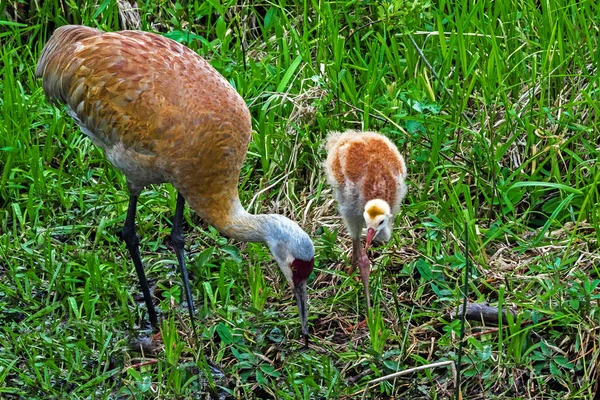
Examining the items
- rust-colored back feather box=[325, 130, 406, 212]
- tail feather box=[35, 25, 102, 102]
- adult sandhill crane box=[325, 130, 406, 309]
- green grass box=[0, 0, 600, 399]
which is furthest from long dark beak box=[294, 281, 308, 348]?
tail feather box=[35, 25, 102, 102]

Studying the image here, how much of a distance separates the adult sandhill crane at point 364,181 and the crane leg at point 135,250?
1040mm

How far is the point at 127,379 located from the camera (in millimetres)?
4965

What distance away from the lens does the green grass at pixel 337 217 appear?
4.86m

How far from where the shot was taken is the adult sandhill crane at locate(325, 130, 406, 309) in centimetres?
509

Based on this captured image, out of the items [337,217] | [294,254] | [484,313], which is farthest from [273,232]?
[484,313]

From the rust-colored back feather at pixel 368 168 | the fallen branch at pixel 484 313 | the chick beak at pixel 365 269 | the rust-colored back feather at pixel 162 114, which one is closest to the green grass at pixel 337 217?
the fallen branch at pixel 484 313

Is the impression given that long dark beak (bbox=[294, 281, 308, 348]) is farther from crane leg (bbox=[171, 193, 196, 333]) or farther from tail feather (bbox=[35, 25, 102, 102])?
tail feather (bbox=[35, 25, 102, 102])

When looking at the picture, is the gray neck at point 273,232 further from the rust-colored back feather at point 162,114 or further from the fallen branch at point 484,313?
the fallen branch at point 484,313

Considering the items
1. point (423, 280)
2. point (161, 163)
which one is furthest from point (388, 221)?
point (161, 163)

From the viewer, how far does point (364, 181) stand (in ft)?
16.8

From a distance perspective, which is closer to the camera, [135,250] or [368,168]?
[368,168]

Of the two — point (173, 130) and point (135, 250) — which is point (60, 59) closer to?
point (173, 130)

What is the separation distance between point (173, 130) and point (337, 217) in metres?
1.14

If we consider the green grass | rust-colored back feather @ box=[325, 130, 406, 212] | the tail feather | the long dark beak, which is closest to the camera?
the green grass
